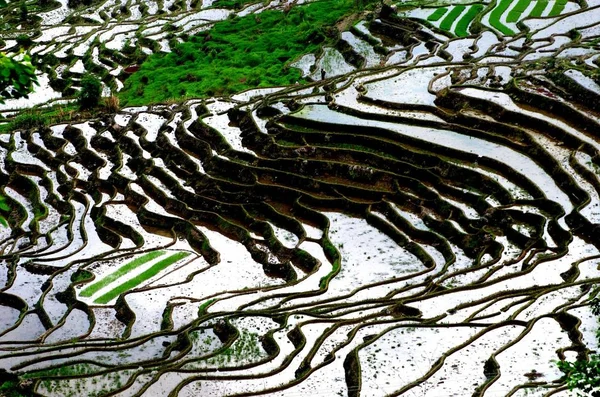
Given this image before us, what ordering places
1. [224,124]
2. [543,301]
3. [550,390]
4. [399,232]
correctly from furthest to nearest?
[224,124] < [399,232] < [543,301] < [550,390]

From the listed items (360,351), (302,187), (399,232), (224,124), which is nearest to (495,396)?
(360,351)

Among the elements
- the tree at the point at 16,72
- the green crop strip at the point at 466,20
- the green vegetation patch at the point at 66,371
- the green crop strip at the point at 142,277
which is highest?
the tree at the point at 16,72

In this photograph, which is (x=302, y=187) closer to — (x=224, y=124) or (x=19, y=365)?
(x=224, y=124)

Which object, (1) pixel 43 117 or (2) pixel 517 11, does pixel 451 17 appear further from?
(1) pixel 43 117

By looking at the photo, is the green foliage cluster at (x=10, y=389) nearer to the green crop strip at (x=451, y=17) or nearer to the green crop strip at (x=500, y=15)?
the green crop strip at (x=500, y=15)

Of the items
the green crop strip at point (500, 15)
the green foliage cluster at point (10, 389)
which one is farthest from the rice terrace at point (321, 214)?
the green foliage cluster at point (10, 389)

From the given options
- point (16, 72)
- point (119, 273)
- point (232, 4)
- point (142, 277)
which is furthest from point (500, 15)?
point (16, 72)
